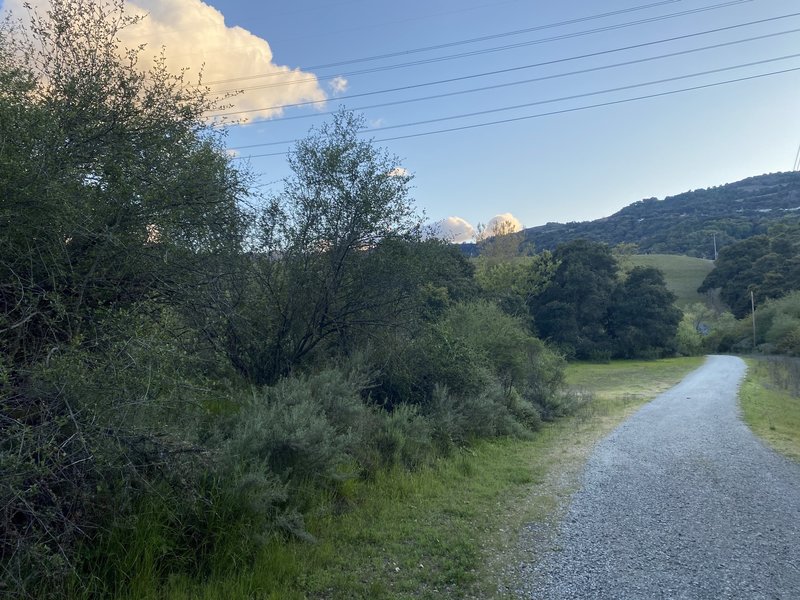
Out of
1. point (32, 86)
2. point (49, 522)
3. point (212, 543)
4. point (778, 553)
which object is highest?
point (32, 86)

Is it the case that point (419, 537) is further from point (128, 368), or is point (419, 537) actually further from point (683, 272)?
point (683, 272)

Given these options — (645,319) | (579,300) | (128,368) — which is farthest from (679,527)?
(645,319)

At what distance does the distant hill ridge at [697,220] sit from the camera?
105562mm

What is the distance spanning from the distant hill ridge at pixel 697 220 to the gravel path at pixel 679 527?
85.8 metres

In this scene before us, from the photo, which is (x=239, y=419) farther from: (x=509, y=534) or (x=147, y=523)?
(x=509, y=534)

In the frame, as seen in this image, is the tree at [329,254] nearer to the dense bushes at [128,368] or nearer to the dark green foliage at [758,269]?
the dense bushes at [128,368]

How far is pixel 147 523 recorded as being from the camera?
12.7 feet

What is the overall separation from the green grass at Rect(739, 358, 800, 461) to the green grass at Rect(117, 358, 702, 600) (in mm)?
5029

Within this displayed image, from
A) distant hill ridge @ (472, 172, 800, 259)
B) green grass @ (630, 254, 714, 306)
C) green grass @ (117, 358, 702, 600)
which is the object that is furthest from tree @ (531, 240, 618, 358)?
distant hill ridge @ (472, 172, 800, 259)

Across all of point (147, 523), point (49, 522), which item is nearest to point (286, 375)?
point (147, 523)

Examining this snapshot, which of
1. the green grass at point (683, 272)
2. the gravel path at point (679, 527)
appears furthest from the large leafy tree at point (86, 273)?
the green grass at point (683, 272)

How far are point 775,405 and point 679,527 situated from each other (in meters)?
15.3

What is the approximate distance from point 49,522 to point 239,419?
2.76 meters

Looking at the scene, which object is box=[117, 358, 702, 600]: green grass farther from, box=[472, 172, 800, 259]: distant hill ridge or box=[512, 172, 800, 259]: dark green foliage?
box=[512, 172, 800, 259]: dark green foliage
